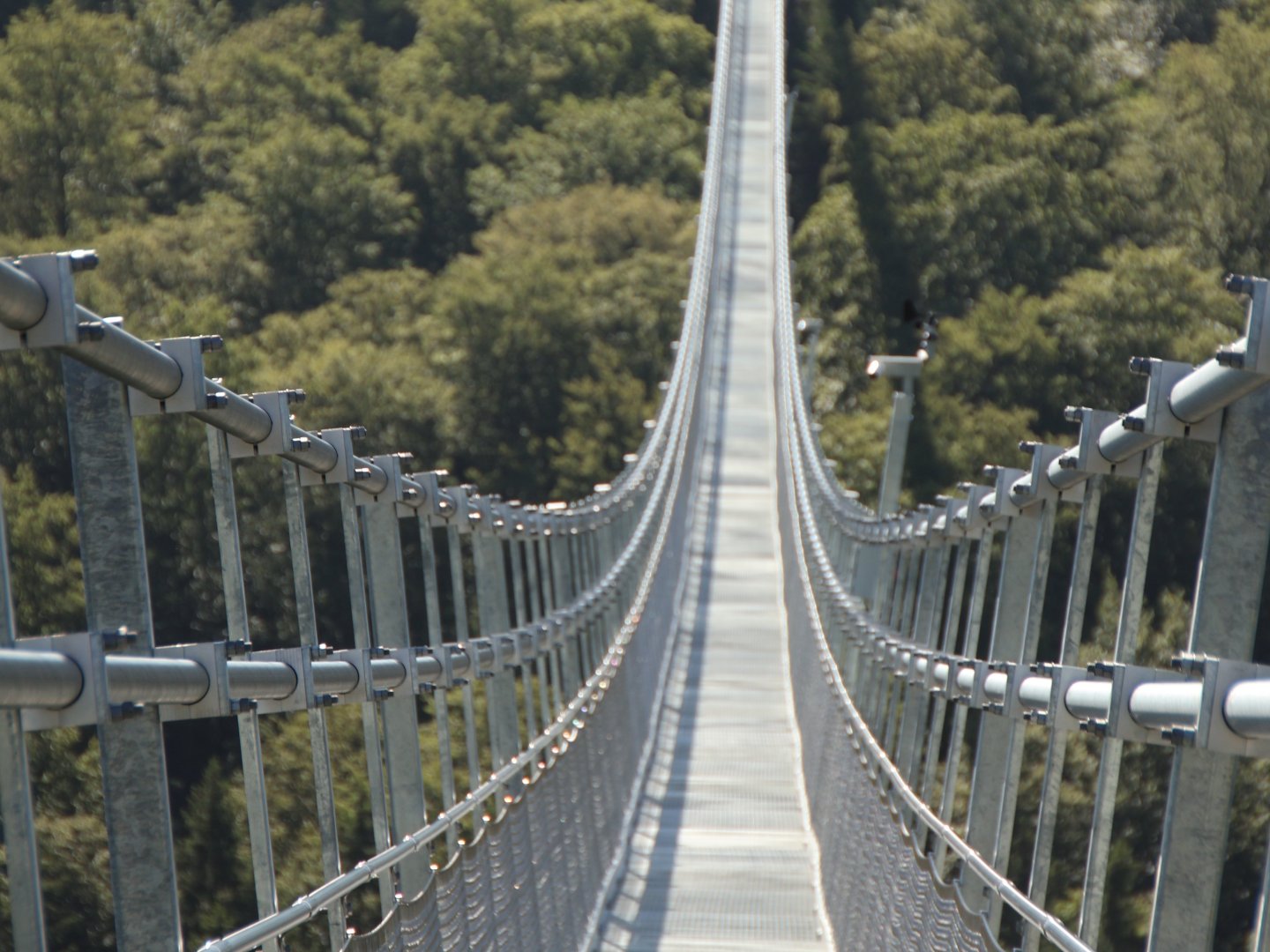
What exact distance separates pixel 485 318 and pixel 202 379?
35243 millimetres

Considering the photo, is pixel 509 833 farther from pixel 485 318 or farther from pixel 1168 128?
pixel 1168 128

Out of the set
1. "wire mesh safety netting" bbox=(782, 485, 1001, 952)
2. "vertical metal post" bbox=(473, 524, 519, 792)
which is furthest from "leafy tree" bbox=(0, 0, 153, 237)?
"vertical metal post" bbox=(473, 524, 519, 792)

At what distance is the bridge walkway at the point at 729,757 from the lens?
7.90 m

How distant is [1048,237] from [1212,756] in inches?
1579

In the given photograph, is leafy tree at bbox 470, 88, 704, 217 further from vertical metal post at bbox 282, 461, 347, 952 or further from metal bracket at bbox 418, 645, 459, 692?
vertical metal post at bbox 282, 461, 347, 952

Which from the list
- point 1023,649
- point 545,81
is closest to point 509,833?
point 1023,649

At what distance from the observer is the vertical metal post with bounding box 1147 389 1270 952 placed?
84.5 inches

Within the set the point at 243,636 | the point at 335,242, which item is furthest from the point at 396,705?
the point at 335,242

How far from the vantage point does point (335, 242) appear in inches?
1734

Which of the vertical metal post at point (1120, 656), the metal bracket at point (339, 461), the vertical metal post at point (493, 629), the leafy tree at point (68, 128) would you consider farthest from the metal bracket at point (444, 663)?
the leafy tree at point (68, 128)

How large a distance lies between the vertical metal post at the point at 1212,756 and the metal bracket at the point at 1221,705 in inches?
10.5

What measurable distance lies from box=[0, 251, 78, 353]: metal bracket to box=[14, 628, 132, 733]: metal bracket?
0.28 meters

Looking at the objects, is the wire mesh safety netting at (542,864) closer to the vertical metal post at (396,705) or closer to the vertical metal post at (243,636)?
the vertical metal post at (396,705)

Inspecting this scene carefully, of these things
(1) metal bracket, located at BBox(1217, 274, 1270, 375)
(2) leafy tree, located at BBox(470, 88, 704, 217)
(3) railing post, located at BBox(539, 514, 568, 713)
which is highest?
(1) metal bracket, located at BBox(1217, 274, 1270, 375)
